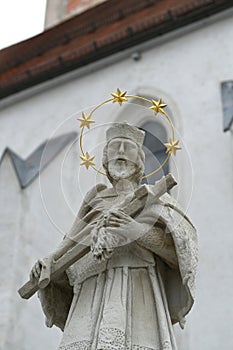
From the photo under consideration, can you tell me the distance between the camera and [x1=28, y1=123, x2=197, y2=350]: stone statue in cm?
273

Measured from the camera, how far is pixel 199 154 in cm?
803

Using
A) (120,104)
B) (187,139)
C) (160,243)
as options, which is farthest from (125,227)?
(187,139)

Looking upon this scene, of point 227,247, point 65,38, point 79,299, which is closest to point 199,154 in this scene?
point 227,247

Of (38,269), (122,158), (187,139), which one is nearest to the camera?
(38,269)

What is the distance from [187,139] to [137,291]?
554cm

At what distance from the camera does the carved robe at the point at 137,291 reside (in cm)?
272

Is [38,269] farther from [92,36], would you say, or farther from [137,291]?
[92,36]

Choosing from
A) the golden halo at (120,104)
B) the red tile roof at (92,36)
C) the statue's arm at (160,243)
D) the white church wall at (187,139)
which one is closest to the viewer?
the statue's arm at (160,243)

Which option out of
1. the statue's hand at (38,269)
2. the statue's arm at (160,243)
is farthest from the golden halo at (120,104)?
the statue's hand at (38,269)

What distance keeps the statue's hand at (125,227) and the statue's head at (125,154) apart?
37 centimetres

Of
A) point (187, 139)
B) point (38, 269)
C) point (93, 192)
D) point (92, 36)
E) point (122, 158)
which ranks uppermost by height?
point (92, 36)

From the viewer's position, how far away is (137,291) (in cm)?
287

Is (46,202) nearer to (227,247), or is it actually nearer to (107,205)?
(107,205)

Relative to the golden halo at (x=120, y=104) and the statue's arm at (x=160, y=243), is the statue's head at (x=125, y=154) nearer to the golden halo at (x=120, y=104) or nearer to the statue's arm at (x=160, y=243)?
the golden halo at (x=120, y=104)
